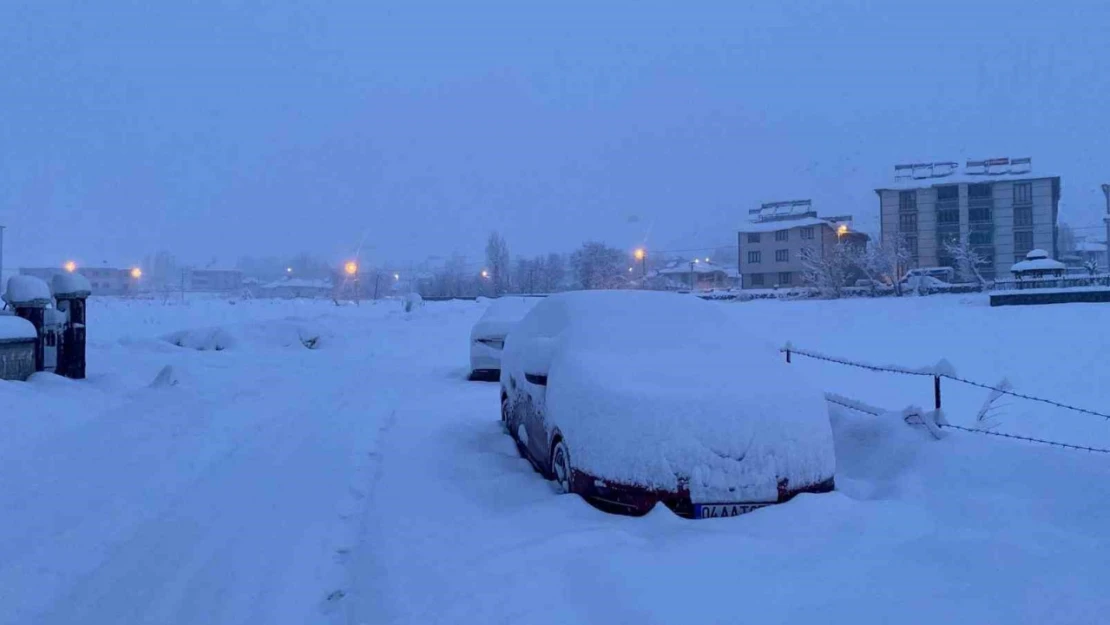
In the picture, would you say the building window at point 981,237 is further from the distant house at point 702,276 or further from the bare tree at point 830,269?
the distant house at point 702,276

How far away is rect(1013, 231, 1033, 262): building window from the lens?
61281 millimetres

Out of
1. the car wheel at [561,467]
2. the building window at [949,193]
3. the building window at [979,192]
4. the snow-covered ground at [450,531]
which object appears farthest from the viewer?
the building window at [949,193]

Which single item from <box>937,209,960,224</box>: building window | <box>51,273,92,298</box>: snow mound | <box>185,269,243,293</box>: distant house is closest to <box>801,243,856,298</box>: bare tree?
<box>937,209,960,224</box>: building window

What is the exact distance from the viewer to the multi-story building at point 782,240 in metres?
66.2

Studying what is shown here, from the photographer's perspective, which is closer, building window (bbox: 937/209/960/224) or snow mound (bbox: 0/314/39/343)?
snow mound (bbox: 0/314/39/343)

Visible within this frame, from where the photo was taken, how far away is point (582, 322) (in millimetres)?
6324

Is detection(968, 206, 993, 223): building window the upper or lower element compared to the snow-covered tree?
upper

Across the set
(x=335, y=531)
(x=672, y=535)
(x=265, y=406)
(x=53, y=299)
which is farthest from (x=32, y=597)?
(x=53, y=299)

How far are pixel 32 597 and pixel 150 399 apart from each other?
6.57 m

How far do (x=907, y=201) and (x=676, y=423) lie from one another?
6753 cm

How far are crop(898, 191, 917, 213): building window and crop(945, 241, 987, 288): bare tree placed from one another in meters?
4.38

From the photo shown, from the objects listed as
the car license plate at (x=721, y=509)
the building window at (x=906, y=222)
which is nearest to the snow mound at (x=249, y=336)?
the car license plate at (x=721, y=509)

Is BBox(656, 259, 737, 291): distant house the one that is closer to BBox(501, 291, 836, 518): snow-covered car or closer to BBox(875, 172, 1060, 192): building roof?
BBox(875, 172, 1060, 192): building roof

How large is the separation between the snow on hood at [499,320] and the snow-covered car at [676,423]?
6.73 m
